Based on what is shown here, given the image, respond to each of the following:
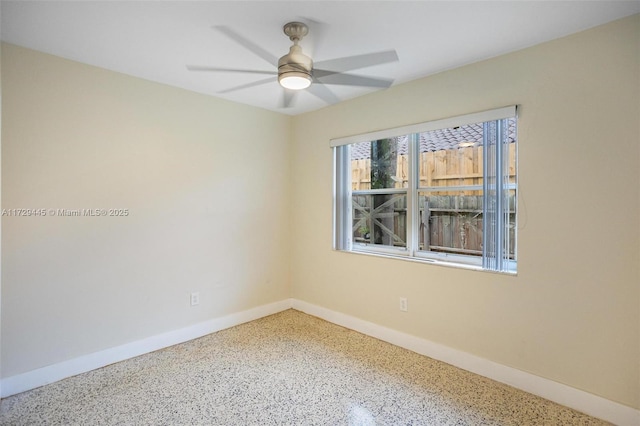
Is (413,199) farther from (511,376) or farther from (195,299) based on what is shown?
(195,299)

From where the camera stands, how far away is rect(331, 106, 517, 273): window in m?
2.45

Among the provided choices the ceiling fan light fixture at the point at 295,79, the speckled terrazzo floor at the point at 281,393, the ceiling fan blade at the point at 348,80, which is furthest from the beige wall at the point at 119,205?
the ceiling fan light fixture at the point at 295,79

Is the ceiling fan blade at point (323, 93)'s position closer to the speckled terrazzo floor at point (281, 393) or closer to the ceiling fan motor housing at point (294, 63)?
the ceiling fan motor housing at point (294, 63)

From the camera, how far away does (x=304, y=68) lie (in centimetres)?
201

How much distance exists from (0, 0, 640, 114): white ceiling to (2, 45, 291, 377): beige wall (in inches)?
14.4

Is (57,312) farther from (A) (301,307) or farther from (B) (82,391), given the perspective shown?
(A) (301,307)

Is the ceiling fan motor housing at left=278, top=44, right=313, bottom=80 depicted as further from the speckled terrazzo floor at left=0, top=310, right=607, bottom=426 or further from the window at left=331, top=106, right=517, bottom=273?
the speckled terrazzo floor at left=0, top=310, right=607, bottom=426

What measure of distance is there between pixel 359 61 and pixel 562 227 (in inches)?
73.4

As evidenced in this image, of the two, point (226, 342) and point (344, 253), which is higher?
point (344, 253)

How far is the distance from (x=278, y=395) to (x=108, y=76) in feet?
9.35

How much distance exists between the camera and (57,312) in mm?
2443

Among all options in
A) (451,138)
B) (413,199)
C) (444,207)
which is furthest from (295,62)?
(444,207)

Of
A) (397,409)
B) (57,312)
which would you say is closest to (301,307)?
(397,409)

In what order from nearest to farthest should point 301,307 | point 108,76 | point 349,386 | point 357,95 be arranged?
point 349,386 < point 108,76 < point 357,95 < point 301,307
